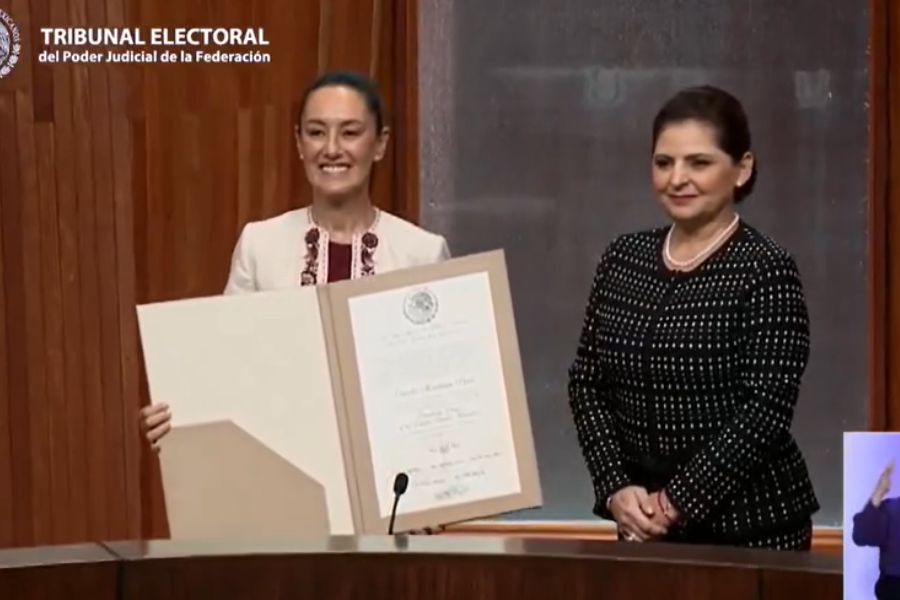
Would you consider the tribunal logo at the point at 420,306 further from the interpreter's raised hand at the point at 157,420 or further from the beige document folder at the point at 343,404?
the interpreter's raised hand at the point at 157,420

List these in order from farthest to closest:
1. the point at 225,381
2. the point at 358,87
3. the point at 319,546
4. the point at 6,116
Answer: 1. the point at 6,116
2. the point at 358,87
3. the point at 225,381
4. the point at 319,546

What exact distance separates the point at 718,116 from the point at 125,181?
1.78 meters

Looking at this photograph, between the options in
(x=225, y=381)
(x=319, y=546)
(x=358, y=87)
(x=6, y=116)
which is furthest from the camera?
(x=6, y=116)

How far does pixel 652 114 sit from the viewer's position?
3713 millimetres

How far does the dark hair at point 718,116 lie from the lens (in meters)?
2.24

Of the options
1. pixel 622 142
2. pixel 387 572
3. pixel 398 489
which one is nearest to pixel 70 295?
pixel 622 142

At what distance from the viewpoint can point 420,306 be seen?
7.28 feet

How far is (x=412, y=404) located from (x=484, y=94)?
164cm

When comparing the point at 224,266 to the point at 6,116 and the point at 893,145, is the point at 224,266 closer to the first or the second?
the point at 6,116

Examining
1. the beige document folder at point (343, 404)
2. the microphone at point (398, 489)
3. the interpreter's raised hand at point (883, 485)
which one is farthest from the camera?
the beige document folder at point (343, 404)

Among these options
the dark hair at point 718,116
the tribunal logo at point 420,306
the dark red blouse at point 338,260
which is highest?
the dark hair at point 718,116

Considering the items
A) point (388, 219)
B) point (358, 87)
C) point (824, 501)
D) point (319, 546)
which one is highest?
point (358, 87)

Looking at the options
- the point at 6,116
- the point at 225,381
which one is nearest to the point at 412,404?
the point at 225,381

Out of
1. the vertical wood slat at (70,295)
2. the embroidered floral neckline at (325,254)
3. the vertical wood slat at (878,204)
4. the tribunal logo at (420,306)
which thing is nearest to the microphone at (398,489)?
the tribunal logo at (420,306)
